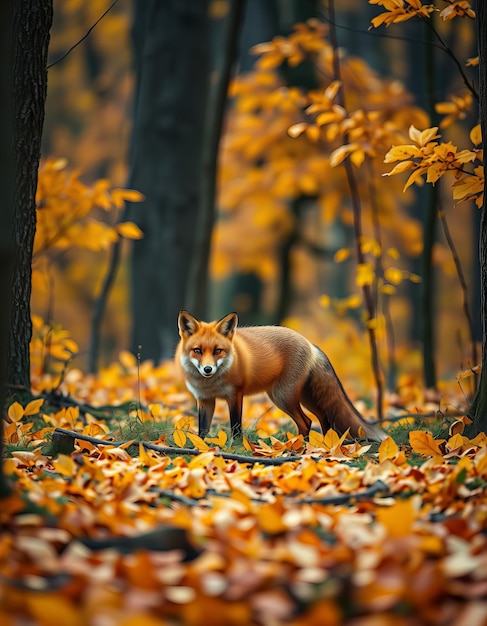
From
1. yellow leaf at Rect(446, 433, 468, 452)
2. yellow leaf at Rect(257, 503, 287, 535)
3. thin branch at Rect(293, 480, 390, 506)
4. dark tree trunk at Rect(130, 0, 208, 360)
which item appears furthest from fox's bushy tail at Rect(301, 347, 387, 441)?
dark tree trunk at Rect(130, 0, 208, 360)

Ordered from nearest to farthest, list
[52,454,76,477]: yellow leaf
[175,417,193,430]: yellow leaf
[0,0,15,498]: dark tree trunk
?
[0,0,15,498]: dark tree trunk, [52,454,76,477]: yellow leaf, [175,417,193,430]: yellow leaf

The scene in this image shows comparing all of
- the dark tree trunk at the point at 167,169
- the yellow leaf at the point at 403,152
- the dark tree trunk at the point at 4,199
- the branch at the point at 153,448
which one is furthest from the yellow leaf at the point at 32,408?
the dark tree trunk at the point at 167,169

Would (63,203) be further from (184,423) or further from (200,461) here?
(200,461)

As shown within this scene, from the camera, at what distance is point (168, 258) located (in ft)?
33.3

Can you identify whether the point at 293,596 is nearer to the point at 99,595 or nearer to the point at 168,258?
the point at 99,595

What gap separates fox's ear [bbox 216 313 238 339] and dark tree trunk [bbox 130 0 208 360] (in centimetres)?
470

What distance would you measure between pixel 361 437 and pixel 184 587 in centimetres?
303

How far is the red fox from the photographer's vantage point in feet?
17.3

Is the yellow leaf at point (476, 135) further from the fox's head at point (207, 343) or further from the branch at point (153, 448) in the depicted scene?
the branch at point (153, 448)

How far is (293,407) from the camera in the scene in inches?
211

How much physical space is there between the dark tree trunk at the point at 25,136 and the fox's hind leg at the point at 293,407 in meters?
2.03

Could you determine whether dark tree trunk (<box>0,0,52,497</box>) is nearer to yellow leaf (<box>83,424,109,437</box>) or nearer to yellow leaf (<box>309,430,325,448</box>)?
yellow leaf (<box>83,424,109,437</box>)

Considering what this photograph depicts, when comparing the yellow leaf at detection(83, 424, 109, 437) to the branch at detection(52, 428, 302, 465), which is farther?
the yellow leaf at detection(83, 424, 109, 437)

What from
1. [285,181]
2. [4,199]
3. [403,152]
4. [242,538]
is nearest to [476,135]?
[403,152]
